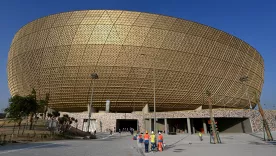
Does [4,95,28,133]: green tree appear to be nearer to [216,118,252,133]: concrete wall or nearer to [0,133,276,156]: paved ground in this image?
[0,133,276,156]: paved ground

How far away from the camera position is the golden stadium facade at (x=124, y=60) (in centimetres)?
3581

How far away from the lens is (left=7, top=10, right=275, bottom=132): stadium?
35.8 meters

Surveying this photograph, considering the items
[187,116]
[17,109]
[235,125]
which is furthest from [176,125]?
[17,109]

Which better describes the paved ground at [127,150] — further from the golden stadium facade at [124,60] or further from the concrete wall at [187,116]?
the golden stadium facade at [124,60]

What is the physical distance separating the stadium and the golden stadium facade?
19cm

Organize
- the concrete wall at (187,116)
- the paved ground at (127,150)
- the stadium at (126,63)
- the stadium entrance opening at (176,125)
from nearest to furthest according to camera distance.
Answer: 1. the paved ground at (127,150)
2. the concrete wall at (187,116)
3. the stadium at (126,63)
4. the stadium entrance opening at (176,125)

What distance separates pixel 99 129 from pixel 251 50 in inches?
1625

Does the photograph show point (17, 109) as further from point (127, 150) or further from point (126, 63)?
point (126, 63)

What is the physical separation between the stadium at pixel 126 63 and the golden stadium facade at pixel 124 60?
0.19 meters

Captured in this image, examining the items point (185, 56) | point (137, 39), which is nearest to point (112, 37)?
point (137, 39)

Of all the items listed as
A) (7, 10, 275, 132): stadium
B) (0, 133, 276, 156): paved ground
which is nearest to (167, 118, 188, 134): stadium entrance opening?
(7, 10, 275, 132): stadium

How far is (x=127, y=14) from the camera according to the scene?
35719 millimetres

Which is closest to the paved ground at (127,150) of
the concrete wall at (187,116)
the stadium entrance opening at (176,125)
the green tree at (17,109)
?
the green tree at (17,109)

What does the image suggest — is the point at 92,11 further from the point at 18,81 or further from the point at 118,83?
the point at 18,81
